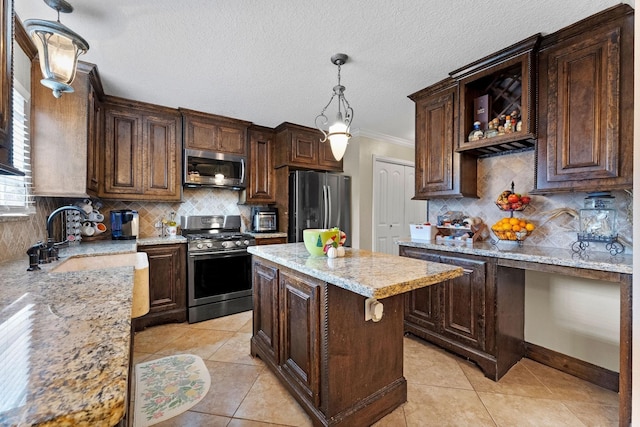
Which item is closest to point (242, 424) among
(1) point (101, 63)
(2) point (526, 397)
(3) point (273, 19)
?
(2) point (526, 397)

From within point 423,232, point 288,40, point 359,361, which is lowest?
point 359,361

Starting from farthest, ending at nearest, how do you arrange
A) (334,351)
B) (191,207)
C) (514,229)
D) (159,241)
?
(191,207) → (159,241) → (514,229) → (334,351)

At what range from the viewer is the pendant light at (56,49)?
1.24m

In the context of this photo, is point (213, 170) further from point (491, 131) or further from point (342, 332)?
point (491, 131)

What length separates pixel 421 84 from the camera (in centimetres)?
255

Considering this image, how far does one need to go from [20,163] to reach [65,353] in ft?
7.07

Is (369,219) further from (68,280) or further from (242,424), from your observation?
(68,280)

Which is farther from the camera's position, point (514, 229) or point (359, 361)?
point (514, 229)

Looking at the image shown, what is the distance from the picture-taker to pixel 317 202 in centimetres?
366

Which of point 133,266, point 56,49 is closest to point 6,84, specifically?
point 56,49

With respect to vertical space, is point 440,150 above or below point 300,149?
below

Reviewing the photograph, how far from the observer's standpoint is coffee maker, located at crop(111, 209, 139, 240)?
2.91 metres

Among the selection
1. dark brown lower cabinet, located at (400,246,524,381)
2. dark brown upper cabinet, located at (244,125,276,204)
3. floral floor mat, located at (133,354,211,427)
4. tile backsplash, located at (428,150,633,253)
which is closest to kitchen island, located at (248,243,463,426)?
floral floor mat, located at (133,354,211,427)

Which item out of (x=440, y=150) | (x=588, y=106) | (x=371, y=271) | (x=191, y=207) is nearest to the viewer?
(x=371, y=271)
